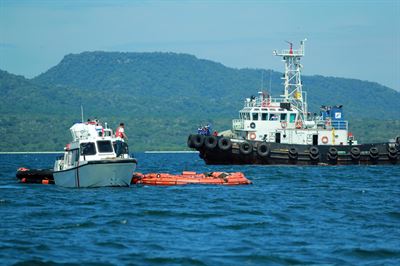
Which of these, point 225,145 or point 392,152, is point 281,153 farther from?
point 392,152

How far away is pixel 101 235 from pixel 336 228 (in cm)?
797

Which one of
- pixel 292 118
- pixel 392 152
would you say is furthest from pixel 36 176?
pixel 392 152

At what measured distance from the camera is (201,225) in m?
33.3

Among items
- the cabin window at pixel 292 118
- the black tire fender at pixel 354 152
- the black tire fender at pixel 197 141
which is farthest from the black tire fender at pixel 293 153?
the black tire fender at pixel 197 141

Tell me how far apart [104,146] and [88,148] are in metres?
0.75

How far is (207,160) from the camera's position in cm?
7356

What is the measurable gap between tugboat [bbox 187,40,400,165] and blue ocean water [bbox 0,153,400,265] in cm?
1941

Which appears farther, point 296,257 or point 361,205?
point 361,205

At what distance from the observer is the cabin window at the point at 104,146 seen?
148ft

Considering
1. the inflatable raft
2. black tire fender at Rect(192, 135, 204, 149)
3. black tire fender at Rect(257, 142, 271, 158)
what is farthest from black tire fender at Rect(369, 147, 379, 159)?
the inflatable raft

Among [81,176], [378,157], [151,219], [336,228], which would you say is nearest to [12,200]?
[81,176]

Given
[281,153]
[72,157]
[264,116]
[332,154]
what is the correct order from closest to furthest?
[72,157], [281,153], [332,154], [264,116]

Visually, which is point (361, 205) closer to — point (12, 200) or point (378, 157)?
point (12, 200)

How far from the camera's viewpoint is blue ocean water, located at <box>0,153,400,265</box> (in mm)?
27188
